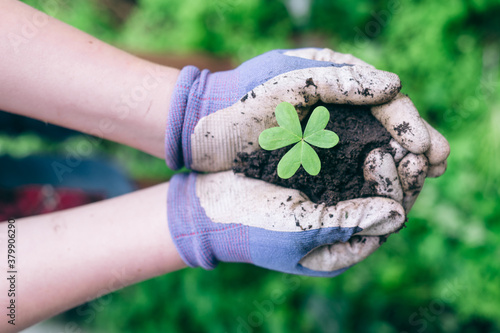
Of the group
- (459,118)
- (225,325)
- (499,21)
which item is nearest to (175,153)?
(225,325)

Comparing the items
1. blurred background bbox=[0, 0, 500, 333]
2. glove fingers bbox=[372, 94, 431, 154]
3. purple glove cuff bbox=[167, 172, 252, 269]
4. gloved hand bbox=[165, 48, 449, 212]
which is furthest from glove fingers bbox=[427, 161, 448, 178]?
blurred background bbox=[0, 0, 500, 333]

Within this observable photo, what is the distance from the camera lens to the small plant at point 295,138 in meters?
1.51

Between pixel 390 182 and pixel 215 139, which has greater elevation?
pixel 215 139

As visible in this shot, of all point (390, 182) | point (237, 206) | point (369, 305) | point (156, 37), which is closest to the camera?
point (390, 182)

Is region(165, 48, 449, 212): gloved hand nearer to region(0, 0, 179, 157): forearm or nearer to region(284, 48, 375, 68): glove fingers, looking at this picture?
region(284, 48, 375, 68): glove fingers

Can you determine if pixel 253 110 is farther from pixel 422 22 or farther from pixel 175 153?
pixel 422 22

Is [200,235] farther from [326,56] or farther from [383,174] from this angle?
[326,56]

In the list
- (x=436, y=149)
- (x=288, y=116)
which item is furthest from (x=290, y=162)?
(x=436, y=149)

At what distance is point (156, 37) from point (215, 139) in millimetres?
2687

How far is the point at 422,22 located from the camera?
3.10 m

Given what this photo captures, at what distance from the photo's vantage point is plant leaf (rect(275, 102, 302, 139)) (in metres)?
1.52

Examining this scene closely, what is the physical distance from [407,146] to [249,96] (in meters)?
0.75

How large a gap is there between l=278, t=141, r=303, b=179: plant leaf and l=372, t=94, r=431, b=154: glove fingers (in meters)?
0.44

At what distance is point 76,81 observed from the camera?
5.31 feet
